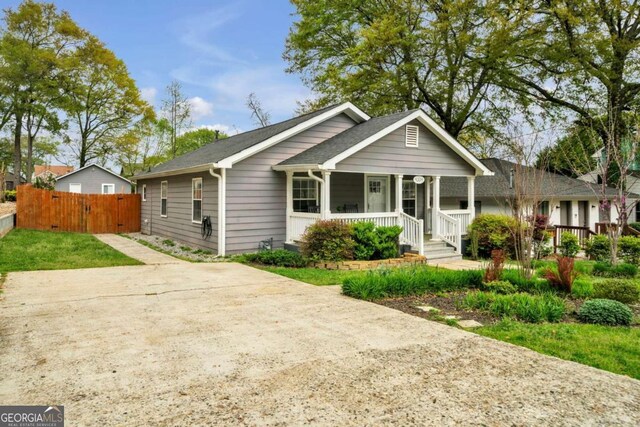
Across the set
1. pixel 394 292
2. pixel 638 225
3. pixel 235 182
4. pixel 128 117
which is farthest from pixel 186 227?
pixel 128 117

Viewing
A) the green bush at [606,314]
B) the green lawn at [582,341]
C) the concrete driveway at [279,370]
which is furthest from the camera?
the green bush at [606,314]

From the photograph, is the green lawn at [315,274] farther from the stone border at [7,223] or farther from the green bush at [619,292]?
the stone border at [7,223]

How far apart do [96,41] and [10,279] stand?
3227 centimetres

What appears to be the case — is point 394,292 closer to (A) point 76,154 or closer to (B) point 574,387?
(B) point 574,387

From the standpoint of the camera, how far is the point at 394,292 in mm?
7109

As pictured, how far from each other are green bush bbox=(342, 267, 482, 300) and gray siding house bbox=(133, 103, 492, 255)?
13.2ft

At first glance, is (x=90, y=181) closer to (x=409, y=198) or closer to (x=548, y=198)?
(x=409, y=198)

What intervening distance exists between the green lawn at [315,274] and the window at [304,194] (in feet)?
10.7

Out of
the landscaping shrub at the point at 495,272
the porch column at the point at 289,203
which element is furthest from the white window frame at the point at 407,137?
the landscaping shrub at the point at 495,272

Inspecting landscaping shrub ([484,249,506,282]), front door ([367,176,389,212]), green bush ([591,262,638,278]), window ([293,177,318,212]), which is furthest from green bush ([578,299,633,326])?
front door ([367,176,389,212])

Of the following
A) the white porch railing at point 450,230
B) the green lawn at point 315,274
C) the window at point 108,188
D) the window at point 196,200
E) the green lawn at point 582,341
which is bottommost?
the green lawn at point 582,341

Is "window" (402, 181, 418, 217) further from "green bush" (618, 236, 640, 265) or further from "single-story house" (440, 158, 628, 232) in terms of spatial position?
"green bush" (618, 236, 640, 265)

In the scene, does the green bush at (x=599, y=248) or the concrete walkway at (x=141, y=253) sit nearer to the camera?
the concrete walkway at (x=141, y=253)

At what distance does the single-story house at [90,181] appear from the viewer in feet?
108
